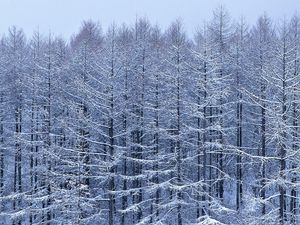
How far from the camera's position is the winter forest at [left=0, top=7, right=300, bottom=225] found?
25938 mm

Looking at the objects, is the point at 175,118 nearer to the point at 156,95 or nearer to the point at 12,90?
the point at 156,95

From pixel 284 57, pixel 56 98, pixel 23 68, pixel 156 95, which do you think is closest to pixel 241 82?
pixel 156 95

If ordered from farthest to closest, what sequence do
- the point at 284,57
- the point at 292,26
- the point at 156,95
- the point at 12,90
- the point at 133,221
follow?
the point at 292,26 < the point at 12,90 < the point at 133,221 < the point at 156,95 < the point at 284,57

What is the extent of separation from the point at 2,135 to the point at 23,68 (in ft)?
21.1

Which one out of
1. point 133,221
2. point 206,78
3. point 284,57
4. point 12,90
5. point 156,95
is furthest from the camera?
point 12,90

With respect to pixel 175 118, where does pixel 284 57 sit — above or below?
above

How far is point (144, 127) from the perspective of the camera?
29.5 meters

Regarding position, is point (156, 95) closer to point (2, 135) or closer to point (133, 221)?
point (133, 221)

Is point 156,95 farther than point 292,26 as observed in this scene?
No

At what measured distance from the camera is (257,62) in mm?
33719

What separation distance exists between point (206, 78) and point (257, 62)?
367 inches

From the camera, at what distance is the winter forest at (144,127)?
25.9 meters

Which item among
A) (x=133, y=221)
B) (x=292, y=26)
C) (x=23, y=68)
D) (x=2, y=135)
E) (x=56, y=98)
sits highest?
(x=292, y=26)

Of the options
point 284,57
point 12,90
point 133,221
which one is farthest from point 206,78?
point 12,90
